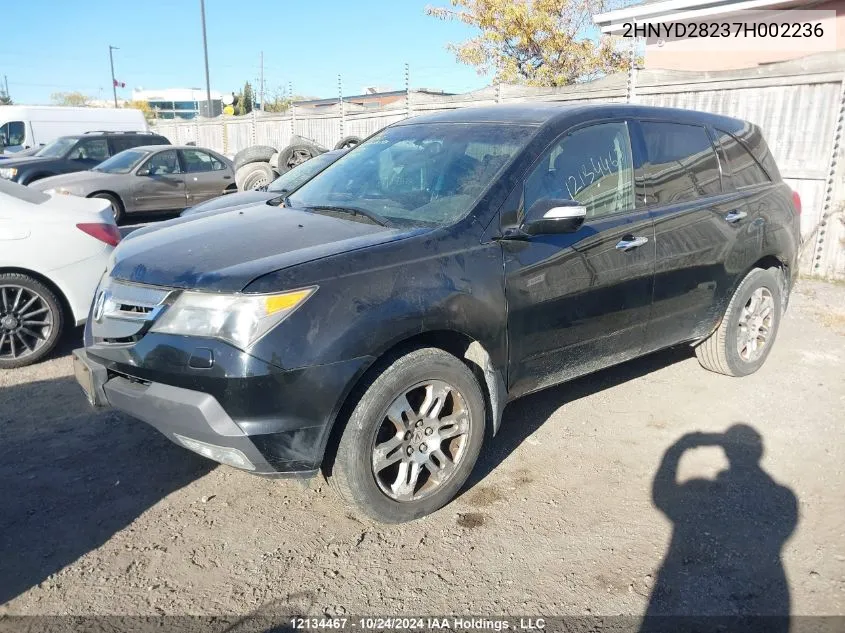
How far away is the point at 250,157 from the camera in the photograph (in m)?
12.5

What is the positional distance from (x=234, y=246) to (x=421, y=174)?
1156 mm

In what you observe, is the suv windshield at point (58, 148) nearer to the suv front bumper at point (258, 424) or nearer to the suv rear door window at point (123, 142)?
the suv rear door window at point (123, 142)

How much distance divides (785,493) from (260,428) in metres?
2.73

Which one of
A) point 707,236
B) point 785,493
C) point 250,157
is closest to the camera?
point 785,493

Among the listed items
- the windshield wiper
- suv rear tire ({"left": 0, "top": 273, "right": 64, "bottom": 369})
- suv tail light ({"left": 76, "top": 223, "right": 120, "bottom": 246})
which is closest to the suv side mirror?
the windshield wiper

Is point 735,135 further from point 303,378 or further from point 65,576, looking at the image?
point 65,576

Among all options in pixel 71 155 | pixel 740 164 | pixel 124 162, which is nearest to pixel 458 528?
pixel 740 164

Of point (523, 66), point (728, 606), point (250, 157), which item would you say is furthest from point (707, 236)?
point (523, 66)

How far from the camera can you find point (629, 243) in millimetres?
3949

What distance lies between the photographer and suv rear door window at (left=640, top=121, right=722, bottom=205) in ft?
14.1

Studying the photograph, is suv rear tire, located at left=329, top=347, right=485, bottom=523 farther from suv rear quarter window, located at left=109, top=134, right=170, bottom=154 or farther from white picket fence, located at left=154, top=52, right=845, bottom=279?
suv rear quarter window, located at left=109, top=134, right=170, bottom=154

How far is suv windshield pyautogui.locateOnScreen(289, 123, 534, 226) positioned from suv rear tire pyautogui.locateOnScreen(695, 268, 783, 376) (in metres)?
2.24

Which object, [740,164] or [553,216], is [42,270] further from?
[740,164]

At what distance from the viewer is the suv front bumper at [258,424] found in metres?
2.78
